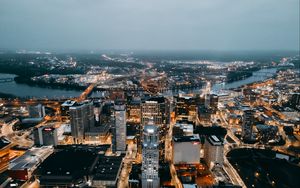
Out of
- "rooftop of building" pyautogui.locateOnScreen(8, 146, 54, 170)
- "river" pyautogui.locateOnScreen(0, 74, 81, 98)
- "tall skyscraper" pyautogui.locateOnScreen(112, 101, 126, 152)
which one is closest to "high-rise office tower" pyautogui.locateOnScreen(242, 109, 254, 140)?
"tall skyscraper" pyautogui.locateOnScreen(112, 101, 126, 152)

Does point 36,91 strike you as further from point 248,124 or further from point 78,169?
point 248,124

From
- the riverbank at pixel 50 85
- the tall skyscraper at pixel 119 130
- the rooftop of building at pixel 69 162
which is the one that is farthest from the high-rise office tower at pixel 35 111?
the riverbank at pixel 50 85

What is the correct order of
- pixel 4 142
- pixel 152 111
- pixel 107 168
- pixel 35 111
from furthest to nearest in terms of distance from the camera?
1. pixel 35 111
2. pixel 4 142
3. pixel 152 111
4. pixel 107 168

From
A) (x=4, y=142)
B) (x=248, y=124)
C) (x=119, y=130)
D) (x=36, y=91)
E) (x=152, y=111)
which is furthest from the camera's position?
(x=36, y=91)

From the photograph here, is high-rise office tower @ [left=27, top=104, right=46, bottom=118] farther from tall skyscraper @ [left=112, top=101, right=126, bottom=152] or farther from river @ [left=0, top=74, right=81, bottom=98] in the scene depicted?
tall skyscraper @ [left=112, top=101, right=126, bottom=152]

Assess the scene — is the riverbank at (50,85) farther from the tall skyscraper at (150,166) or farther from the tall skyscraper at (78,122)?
the tall skyscraper at (150,166)

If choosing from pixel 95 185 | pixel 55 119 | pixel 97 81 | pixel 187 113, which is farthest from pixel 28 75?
pixel 95 185

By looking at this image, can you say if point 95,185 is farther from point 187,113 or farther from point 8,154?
point 187,113

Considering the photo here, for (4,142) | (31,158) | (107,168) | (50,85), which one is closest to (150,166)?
(107,168)

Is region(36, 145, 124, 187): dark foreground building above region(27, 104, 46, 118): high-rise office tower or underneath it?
underneath
